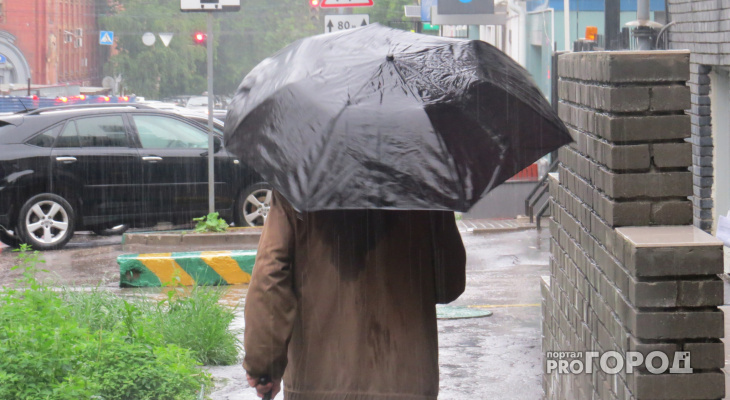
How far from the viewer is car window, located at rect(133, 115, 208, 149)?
12.6 m

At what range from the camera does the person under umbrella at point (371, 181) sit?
3154 mm

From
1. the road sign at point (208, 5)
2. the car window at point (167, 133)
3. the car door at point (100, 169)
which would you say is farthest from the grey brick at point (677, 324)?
the car window at point (167, 133)

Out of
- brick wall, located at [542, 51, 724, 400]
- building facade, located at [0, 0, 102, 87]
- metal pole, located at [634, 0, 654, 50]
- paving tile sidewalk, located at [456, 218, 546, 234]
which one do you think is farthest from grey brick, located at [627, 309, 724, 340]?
building facade, located at [0, 0, 102, 87]

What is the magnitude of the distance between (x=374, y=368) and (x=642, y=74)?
1389mm

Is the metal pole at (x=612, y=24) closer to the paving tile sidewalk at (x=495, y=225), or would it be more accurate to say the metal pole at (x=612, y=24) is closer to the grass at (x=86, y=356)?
the grass at (x=86, y=356)

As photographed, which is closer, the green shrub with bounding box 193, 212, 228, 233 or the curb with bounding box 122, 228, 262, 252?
the curb with bounding box 122, 228, 262, 252

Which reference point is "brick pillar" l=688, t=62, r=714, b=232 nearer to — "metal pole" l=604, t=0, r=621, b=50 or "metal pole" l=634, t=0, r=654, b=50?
"metal pole" l=604, t=0, r=621, b=50

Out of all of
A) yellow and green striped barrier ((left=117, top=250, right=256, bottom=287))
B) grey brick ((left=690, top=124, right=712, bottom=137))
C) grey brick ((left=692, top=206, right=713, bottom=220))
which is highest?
grey brick ((left=690, top=124, right=712, bottom=137))

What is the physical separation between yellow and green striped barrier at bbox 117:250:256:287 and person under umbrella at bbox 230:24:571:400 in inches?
230

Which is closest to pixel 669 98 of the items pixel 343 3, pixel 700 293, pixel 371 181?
pixel 700 293

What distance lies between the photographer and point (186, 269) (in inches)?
365

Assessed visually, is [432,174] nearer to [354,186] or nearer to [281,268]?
[354,186]

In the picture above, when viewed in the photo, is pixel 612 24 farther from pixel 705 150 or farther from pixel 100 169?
pixel 100 169

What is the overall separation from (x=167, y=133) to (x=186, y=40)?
65.3 m
